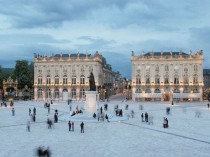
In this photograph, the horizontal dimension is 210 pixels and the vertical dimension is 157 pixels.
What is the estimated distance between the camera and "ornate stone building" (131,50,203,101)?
277ft

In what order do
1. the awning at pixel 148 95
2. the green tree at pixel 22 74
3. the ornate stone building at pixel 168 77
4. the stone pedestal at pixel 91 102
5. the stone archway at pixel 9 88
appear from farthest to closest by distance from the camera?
1. the green tree at pixel 22 74
2. the stone archway at pixel 9 88
3. the awning at pixel 148 95
4. the ornate stone building at pixel 168 77
5. the stone pedestal at pixel 91 102

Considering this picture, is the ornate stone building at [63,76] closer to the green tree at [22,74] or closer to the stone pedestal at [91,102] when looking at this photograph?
the green tree at [22,74]

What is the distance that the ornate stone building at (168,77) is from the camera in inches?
3319

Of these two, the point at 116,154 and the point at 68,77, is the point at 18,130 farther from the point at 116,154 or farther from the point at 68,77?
the point at 68,77

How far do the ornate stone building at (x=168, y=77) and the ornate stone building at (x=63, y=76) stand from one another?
44.9ft

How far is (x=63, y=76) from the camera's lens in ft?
302

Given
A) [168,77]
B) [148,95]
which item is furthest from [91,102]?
[168,77]

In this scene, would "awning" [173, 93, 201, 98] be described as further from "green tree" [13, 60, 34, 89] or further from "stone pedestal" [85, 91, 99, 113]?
"green tree" [13, 60, 34, 89]

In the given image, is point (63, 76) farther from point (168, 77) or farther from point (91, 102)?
point (91, 102)

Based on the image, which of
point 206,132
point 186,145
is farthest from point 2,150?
point 206,132

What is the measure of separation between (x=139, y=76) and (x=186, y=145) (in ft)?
216

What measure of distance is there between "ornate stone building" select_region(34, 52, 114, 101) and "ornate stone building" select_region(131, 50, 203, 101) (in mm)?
13690

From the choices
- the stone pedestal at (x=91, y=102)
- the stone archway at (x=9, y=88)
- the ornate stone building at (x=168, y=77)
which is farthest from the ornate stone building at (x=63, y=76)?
the stone pedestal at (x=91, y=102)

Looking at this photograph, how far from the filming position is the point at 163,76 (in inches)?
3391
